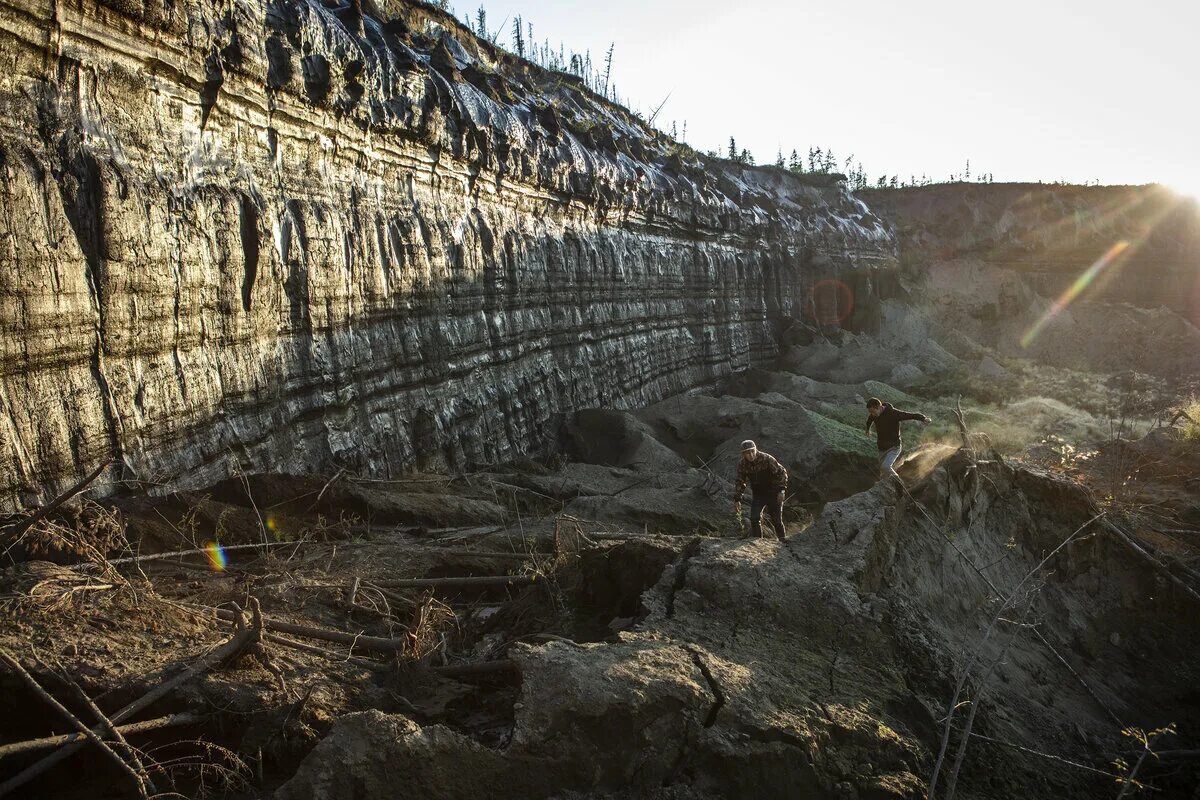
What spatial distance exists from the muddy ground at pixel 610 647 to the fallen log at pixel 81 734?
26 millimetres

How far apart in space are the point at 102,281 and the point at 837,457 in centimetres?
1073

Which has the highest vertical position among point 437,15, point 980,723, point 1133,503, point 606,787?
point 437,15

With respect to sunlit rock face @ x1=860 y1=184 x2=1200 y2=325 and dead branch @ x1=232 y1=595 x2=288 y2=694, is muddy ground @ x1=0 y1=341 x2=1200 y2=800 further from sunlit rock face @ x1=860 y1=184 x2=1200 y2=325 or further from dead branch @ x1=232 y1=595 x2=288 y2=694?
sunlit rock face @ x1=860 y1=184 x2=1200 y2=325

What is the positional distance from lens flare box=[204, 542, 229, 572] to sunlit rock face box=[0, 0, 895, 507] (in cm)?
119

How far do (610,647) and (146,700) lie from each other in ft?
7.34

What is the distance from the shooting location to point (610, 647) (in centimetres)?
425

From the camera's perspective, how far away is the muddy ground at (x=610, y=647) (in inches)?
144

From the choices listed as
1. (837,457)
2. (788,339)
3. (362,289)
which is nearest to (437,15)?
(362,289)

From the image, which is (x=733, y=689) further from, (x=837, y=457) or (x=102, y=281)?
(x=837, y=457)

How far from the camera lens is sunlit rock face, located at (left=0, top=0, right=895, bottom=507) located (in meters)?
6.60

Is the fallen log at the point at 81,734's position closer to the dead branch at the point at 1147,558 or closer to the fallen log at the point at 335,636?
the fallen log at the point at 335,636

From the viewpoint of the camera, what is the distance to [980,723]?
4457 mm

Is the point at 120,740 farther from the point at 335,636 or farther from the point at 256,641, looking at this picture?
the point at 335,636

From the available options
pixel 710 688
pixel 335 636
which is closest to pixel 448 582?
pixel 335 636
